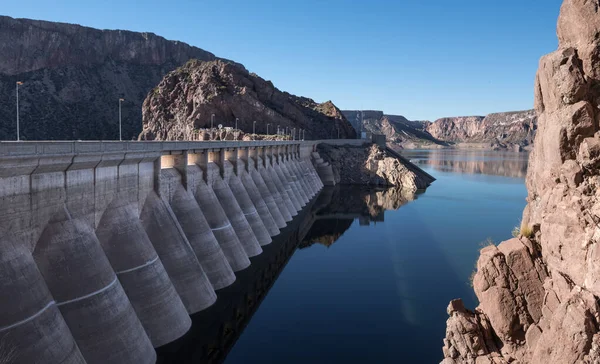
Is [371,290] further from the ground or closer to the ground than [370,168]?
closer to the ground

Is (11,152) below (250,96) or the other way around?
below

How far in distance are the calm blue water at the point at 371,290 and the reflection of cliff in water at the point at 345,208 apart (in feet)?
1.16

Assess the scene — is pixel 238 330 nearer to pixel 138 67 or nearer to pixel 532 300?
pixel 532 300

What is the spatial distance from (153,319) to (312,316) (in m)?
9.03

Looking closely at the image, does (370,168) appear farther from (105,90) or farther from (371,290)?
(105,90)

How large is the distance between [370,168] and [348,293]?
6251 centimetres

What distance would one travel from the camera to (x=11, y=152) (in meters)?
13.3

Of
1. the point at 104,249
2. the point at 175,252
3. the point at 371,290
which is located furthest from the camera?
the point at 371,290

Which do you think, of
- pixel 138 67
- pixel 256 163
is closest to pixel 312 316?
pixel 256 163

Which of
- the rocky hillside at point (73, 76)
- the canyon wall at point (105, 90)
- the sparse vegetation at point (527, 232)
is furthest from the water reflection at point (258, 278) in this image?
the rocky hillside at point (73, 76)

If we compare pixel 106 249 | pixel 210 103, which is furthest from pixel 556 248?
pixel 210 103

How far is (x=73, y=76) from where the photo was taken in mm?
117812

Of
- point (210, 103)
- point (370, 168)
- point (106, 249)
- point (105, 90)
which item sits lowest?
point (370, 168)

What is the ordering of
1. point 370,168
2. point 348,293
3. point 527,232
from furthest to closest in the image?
1. point 370,168
2. point 348,293
3. point 527,232
